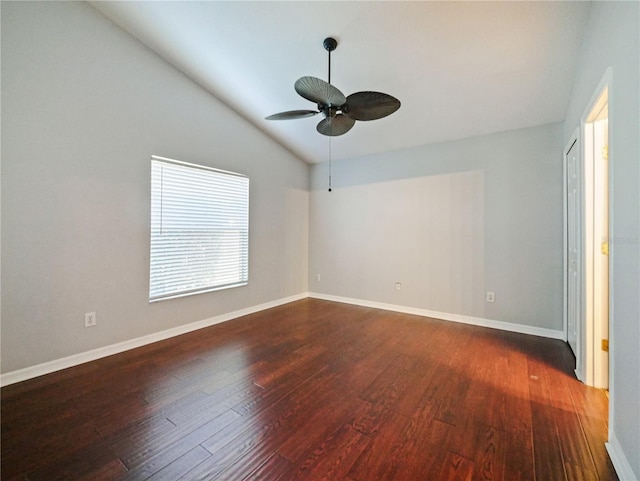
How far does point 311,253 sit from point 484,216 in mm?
2904

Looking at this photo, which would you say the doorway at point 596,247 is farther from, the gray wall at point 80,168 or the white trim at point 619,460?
the gray wall at point 80,168

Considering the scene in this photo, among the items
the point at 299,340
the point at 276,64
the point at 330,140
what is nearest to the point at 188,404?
the point at 299,340

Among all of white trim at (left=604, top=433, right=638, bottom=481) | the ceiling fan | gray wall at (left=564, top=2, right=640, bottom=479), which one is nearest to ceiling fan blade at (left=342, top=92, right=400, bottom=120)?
the ceiling fan

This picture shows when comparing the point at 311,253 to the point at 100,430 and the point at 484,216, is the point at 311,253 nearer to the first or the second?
the point at 484,216

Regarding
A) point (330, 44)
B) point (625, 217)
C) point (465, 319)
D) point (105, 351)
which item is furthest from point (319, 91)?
point (465, 319)

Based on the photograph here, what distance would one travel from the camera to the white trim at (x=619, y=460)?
124 centimetres

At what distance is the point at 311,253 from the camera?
5.21 meters

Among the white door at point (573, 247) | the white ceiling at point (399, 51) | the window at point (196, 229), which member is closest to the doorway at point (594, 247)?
the white door at point (573, 247)

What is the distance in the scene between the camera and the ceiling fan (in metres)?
1.90

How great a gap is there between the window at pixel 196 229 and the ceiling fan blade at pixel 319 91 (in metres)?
2.02

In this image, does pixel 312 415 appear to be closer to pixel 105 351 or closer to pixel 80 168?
pixel 105 351

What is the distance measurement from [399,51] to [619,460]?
317 cm

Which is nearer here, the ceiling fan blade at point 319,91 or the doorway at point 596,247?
the ceiling fan blade at point 319,91

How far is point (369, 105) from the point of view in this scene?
6.77 ft
